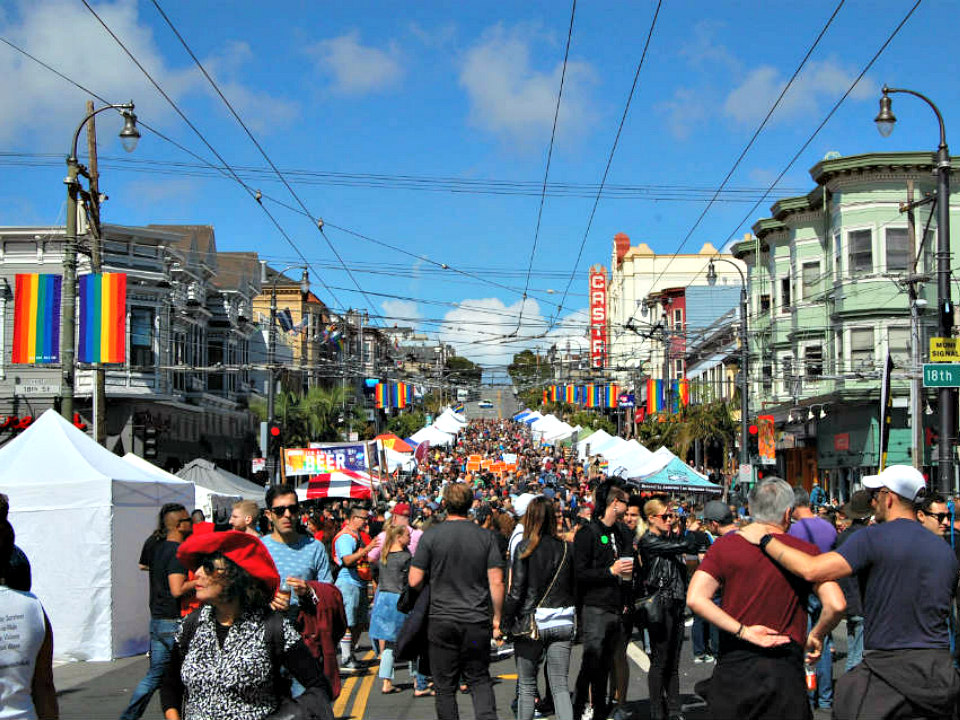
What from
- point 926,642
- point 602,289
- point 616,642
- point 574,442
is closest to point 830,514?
point 616,642

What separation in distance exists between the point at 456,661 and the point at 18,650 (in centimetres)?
320

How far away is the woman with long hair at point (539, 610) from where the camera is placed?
27.3 feet

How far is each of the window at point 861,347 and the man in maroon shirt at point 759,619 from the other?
1188 inches

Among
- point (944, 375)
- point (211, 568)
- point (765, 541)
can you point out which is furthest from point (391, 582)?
point (944, 375)

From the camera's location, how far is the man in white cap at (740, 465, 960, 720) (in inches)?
207

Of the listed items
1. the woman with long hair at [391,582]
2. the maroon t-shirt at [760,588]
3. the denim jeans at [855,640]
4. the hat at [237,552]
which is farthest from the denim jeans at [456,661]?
the woman with long hair at [391,582]

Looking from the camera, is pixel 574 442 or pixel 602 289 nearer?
pixel 574 442

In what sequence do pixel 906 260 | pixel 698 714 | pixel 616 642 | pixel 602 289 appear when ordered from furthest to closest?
pixel 602 289, pixel 906 260, pixel 698 714, pixel 616 642

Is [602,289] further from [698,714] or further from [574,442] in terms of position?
[698,714]

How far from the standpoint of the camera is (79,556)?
14102 millimetres

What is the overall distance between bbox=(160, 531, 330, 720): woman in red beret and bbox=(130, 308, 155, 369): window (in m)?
34.5

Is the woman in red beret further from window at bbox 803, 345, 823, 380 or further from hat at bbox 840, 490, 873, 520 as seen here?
window at bbox 803, 345, 823, 380

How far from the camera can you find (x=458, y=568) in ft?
24.7

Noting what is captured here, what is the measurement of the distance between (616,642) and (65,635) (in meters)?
8.00
